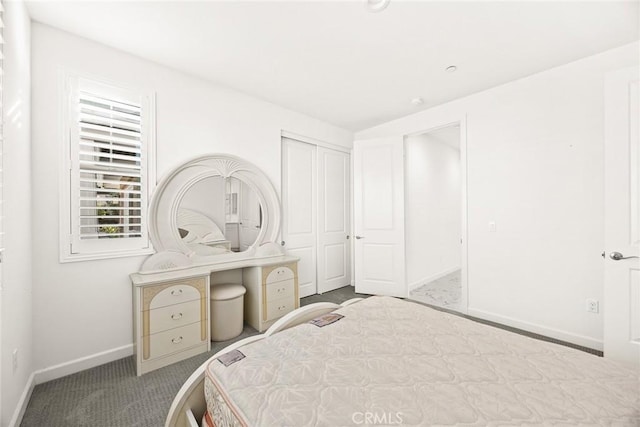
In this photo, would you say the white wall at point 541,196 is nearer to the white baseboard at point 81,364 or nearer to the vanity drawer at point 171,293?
the vanity drawer at point 171,293

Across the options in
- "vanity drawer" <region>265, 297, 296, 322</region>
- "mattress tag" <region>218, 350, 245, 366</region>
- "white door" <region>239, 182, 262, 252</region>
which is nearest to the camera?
"mattress tag" <region>218, 350, 245, 366</region>

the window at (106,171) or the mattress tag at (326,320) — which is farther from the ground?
the window at (106,171)

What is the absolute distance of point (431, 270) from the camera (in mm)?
4602

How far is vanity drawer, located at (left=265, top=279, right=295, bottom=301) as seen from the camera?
110 inches

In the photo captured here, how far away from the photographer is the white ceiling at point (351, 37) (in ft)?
5.83

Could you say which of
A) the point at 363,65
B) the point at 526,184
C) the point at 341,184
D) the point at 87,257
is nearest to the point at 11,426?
the point at 87,257

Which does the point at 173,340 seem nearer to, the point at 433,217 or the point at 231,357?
the point at 231,357

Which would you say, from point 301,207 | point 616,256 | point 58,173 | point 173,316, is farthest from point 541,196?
point 58,173

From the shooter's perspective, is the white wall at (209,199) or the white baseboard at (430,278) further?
the white baseboard at (430,278)

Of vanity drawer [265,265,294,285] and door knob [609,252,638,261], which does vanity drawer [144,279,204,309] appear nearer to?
vanity drawer [265,265,294,285]

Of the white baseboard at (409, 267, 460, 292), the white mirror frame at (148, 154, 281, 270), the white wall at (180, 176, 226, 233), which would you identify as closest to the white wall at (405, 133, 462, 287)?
the white baseboard at (409, 267, 460, 292)

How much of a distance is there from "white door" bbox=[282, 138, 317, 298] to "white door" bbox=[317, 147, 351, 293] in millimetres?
132

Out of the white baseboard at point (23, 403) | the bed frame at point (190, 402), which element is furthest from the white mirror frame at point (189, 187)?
the bed frame at point (190, 402)

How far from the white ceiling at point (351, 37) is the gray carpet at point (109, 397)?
2.59 metres
